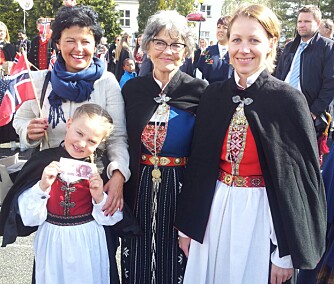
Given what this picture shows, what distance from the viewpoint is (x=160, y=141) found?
2459mm

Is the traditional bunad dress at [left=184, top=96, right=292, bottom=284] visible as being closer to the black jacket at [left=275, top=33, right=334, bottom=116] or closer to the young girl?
the young girl

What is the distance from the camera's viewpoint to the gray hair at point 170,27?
2.39 meters

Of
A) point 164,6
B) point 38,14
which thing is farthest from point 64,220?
point 164,6

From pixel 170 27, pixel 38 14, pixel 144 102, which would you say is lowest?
pixel 144 102

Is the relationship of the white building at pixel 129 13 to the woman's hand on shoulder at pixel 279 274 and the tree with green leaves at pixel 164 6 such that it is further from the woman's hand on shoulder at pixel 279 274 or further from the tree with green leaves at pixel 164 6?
the woman's hand on shoulder at pixel 279 274

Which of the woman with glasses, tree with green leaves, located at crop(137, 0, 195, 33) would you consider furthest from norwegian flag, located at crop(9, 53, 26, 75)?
tree with green leaves, located at crop(137, 0, 195, 33)

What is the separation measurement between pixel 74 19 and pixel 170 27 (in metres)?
0.56

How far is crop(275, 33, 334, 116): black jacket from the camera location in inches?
196

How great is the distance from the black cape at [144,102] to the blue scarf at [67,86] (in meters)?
0.28

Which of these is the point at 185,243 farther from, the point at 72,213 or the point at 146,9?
the point at 146,9

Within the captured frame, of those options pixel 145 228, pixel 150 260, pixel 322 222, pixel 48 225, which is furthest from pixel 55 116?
pixel 322 222

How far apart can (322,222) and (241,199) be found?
428 millimetres

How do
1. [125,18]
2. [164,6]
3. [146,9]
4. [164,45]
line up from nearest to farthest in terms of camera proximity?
[164,45]
[164,6]
[146,9]
[125,18]

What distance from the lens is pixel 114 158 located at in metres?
2.39
